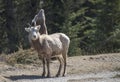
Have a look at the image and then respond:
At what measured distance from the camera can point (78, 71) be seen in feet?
67.1

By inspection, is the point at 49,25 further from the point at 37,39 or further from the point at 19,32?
the point at 37,39

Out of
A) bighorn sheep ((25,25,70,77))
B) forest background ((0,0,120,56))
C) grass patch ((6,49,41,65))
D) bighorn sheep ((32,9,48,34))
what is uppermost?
bighorn sheep ((32,9,48,34))

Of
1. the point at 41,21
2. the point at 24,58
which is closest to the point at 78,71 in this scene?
the point at 41,21

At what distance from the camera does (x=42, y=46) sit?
1906 centimetres

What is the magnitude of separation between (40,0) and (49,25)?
1.99 m

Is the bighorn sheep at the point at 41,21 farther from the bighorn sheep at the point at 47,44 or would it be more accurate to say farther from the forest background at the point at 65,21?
the forest background at the point at 65,21

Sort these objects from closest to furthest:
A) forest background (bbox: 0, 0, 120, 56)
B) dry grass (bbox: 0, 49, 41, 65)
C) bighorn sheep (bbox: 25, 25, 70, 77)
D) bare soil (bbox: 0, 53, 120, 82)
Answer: bare soil (bbox: 0, 53, 120, 82) → bighorn sheep (bbox: 25, 25, 70, 77) → dry grass (bbox: 0, 49, 41, 65) → forest background (bbox: 0, 0, 120, 56)

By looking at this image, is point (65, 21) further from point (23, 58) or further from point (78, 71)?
point (78, 71)

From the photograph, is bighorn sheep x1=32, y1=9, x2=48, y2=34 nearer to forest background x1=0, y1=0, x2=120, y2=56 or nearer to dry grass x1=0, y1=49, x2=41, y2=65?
dry grass x1=0, y1=49, x2=41, y2=65

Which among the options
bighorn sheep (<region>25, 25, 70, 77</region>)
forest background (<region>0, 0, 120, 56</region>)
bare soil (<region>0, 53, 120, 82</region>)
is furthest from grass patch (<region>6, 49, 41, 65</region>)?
forest background (<region>0, 0, 120, 56</region>)

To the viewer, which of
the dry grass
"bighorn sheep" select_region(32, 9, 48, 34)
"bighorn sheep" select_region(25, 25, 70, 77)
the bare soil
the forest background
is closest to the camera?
the bare soil

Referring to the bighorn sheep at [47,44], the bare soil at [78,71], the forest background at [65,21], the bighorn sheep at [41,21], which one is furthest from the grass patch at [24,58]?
the forest background at [65,21]

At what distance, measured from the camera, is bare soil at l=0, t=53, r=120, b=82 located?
1827 centimetres

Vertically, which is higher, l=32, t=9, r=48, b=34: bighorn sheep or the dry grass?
l=32, t=9, r=48, b=34: bighorn sheep
